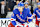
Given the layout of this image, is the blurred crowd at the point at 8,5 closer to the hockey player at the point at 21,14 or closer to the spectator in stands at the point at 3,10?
the spectator in stands at the point at 3,10

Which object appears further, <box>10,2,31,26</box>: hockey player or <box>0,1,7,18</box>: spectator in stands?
<box>0,1,7,18</box>: spectator in stands

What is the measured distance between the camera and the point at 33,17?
2.15 m

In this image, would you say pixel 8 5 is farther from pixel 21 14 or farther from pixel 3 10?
pixel 21 14

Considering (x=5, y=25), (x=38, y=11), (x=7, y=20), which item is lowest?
(x=5, y=25)

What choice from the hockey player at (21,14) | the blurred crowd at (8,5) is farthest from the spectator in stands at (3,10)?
the hockey player at (21,14)

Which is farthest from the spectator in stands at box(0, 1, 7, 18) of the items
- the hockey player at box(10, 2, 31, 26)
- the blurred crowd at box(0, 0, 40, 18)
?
the hockey player at box(10, 2, 31, 26)

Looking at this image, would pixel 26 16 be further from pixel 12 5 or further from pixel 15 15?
pixel 12 5

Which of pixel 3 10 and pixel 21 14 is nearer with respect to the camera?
pixel 21 14

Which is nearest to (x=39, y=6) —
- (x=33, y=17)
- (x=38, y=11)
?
(x=38, y=11)

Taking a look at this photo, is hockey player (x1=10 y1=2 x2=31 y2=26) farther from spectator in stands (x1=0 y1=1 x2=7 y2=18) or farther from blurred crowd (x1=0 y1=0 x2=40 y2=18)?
spectator in stands (x1=0 y1=1 x2=7 y2=18)

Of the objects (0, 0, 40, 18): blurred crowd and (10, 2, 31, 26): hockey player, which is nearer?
(10, 2, 31, 26): hockey player

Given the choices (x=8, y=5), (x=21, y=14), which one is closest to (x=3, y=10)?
(x=8, y=5)

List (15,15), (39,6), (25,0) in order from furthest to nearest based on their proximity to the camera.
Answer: (25,0), (39,6), (15,15)

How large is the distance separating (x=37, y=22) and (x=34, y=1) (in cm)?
64
